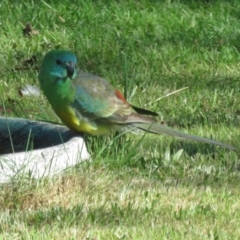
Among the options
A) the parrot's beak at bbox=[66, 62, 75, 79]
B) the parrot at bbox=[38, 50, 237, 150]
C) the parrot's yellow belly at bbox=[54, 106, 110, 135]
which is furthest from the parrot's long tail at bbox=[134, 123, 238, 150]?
the parrot's beak at bbox=[66, 62, 75, 79]

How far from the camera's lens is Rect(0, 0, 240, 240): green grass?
16.1ft

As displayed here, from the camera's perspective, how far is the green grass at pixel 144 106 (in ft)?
16.1

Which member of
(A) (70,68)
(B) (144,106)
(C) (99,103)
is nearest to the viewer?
(A) (70,68)

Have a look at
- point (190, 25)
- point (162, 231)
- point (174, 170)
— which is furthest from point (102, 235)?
point (190, 25)

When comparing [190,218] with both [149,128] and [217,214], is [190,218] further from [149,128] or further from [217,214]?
[149,128]

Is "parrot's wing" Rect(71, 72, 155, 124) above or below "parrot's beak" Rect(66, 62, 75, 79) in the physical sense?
below

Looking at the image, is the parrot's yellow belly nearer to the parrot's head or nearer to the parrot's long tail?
the parrot's head

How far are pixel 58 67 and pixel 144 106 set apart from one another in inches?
57.4

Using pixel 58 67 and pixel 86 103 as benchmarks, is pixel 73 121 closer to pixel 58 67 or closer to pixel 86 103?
pixel 86 103

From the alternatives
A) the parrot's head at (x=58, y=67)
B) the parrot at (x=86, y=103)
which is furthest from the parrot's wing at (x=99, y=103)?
the parrot's head at (x=58, y=67)

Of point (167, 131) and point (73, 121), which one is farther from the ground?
point (73, 121)

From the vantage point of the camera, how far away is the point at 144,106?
730 cm

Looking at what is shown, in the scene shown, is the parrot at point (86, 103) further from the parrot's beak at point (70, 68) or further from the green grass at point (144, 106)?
the green grass at point (144, 106)

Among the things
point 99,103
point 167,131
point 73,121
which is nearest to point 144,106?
point 167,131
